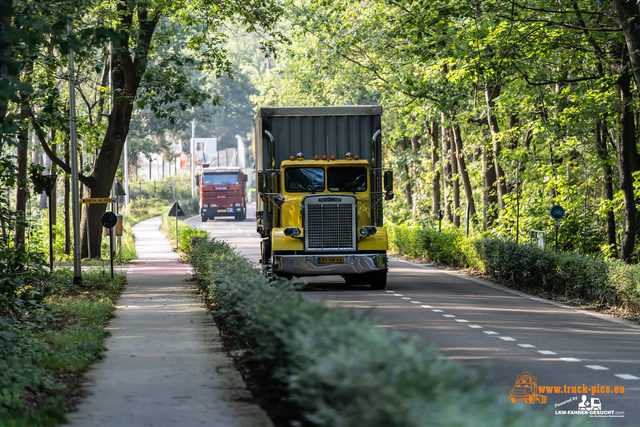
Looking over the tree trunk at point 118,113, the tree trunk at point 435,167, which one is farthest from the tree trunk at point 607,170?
the tree trunk at point 118,113

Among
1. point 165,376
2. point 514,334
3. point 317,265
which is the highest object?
point 317,265

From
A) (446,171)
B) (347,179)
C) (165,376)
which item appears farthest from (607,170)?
(165,376)

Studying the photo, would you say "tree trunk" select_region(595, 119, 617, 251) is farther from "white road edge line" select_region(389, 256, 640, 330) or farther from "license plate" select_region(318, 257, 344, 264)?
"license plate" select_region(318, 257, 344, 264)

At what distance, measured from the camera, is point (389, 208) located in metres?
45.5

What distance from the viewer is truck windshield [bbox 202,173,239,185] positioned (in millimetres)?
57844

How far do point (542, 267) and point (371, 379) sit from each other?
14670mm

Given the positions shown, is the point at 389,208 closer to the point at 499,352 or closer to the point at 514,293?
the point at 514,293

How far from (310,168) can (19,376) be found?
11.1 m

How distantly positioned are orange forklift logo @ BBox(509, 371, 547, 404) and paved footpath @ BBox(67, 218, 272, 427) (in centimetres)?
257

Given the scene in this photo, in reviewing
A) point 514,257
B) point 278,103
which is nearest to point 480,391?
point 514,257

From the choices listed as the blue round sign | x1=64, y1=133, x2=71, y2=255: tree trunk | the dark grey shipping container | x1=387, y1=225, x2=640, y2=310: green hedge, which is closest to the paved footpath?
the dark grey shipping container

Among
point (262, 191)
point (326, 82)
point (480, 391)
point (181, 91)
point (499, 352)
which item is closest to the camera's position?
point (480, 391)

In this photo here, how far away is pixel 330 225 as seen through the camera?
56.5 ft

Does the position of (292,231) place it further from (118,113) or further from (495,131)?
(495,131)
